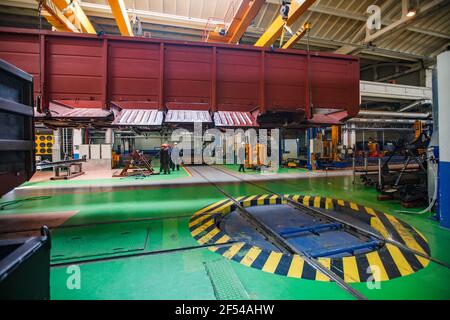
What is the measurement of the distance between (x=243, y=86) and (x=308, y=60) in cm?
142

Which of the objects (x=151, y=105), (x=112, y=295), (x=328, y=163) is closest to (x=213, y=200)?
(x=151, y=105)

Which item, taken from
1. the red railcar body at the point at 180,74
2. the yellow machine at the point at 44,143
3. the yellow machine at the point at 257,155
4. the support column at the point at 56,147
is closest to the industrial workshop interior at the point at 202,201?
the red railcar body at the point at 180,74

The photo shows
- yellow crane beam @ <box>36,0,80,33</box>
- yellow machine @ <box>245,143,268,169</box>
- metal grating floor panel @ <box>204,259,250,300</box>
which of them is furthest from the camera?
yellow machine @ <box>245,143,268,169</box>

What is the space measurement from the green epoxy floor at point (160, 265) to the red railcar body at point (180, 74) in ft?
7.56

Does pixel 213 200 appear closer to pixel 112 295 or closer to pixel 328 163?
pixel 112 295

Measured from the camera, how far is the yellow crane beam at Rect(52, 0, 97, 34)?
15.6 ft

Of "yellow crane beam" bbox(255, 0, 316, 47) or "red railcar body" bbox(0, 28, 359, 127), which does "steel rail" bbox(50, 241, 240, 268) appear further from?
"yellow crane beam" bbox(255, 0, 316, 47)

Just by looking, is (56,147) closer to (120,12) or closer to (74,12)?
(74,12)

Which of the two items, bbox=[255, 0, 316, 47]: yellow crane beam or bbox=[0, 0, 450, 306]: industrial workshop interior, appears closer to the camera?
bbox=[0, 0, 450, 306]: industrial workshop interior

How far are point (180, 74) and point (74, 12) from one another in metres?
3.94

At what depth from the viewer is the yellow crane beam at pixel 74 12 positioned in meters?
4.75

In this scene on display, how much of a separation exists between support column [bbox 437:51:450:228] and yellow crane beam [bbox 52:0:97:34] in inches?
299

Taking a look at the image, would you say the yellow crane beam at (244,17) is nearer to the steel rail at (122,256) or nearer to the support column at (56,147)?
the steel rail at (122,256)

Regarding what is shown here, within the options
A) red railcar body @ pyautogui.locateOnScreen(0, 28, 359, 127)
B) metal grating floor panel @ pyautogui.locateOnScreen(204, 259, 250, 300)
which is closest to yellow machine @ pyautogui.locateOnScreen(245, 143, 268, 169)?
red railcar body @ pyautogui.locateOnScreen(0, 28, 359, 127)
